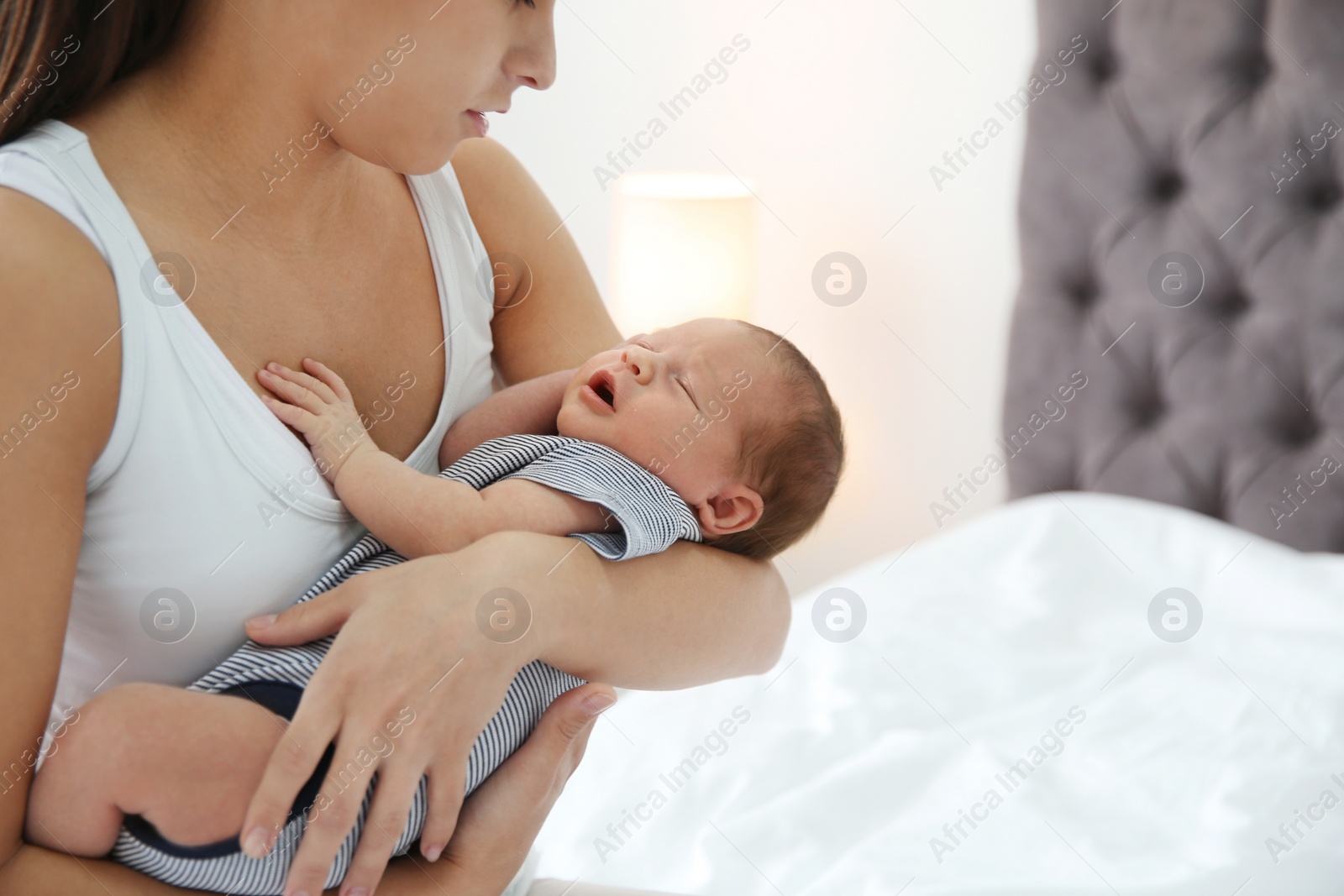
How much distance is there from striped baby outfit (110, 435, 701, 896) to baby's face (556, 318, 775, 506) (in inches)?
0.9

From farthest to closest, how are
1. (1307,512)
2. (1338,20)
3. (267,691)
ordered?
(1307,512) → (1338,20) → (267,691)

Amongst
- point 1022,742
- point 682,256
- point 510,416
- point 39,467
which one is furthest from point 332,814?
point 682,256

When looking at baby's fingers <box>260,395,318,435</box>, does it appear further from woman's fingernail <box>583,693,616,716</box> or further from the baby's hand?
woman's fingernail <box>583,693,616,716</box>

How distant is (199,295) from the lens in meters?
0.81

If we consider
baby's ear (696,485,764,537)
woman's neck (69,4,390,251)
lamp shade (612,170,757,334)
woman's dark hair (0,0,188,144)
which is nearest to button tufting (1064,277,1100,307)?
lamp shade (612,170,757,334)

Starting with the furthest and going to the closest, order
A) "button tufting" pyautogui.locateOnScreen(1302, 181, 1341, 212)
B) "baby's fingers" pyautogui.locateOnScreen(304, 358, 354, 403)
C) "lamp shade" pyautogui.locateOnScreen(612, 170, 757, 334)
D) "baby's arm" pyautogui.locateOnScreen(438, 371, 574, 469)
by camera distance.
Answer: "lamp shade" pyautogui.locateOnScreen(612, 170, 757, 334), "button tufting" pyautogui.locateOnScreen(1302, 181, 1341, 212), "baby's arm" pyautogui.locateOnScreen(438, 371, 574, 469), "baby's fingers" pyautogui.locateOnScreen(304, 358, 354, 403)

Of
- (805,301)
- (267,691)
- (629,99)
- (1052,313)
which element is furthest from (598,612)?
(629,99)

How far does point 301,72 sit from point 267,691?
484 mm

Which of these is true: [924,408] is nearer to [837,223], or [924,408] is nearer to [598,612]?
[837,223]

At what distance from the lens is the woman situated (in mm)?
677

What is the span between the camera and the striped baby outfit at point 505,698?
72 cm

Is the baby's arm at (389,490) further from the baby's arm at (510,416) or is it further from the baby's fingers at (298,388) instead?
the baby's arm at (510,416)

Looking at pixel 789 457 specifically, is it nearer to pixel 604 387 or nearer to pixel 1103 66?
pixel 604 387

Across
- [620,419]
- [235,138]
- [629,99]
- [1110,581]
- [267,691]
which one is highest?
[629,99]
